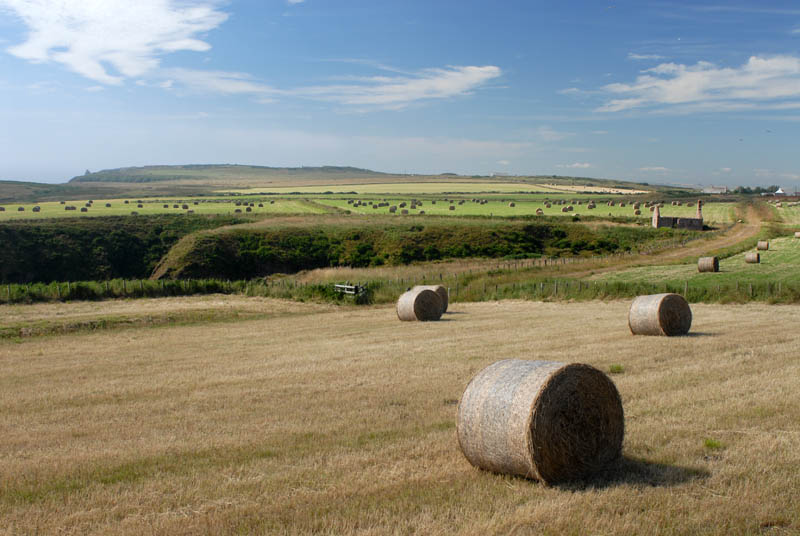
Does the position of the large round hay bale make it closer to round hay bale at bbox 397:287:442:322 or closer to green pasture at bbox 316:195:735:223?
round hay bale at bbox 397:287:442:322

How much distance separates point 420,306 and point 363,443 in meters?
17.1

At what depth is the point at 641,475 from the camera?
8.05 m

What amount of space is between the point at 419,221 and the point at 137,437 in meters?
71.7

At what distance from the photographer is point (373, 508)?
283 inches

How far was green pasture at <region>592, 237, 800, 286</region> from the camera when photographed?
36812 mm

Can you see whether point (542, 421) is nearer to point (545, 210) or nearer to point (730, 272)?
point (730, 272)

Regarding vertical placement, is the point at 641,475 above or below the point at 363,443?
above

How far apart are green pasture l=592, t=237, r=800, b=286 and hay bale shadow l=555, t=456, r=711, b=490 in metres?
29.5

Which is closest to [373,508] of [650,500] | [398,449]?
[398,449]

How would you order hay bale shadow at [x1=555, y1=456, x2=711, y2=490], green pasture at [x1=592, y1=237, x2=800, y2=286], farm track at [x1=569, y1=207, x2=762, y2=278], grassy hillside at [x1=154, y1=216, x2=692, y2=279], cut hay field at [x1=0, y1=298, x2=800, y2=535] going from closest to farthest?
cut hay field at [x1=0, y1=298, x2=800, y2=535] < hay bale shadow at [x1=555, y1=456, x2=711, y2=490] < green pasture at [x1=592, y1=237, x2=800, y2=286] < farm track at [x1=569, y1=207, x2=762, y2=278] < grassy hillside at [x1=154, y1=216, x2=692, y2=279]

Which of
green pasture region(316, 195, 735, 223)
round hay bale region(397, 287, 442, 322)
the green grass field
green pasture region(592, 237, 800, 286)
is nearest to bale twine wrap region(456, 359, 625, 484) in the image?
round hay bale region(397, 287, 442, 322)

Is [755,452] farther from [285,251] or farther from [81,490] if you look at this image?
[285,251]

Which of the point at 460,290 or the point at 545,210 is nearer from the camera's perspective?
the point at 460,290

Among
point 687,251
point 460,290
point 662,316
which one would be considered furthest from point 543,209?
point 662,316
